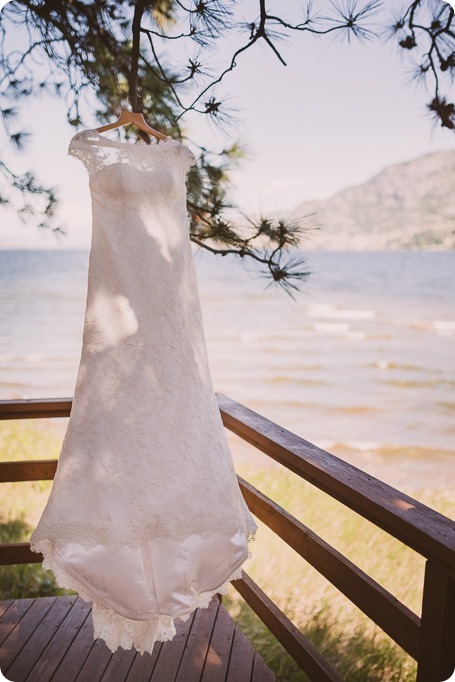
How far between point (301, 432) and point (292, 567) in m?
5.33

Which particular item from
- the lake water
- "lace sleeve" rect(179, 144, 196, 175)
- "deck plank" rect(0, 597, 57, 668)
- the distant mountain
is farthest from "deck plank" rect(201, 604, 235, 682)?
the distant mountain

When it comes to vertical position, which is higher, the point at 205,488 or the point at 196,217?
the point at 196,217

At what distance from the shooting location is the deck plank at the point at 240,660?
195cm

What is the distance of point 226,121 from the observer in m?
2.39

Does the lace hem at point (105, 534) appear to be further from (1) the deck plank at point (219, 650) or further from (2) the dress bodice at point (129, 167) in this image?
(2) the dress bodice at point (129, 167)

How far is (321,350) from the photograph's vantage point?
15.2 m

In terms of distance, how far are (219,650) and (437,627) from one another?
108 centimetres

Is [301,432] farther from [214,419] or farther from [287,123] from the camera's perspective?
[287,123]

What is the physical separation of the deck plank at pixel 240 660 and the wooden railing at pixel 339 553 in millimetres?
137

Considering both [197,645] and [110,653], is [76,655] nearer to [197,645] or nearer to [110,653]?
[110,653]

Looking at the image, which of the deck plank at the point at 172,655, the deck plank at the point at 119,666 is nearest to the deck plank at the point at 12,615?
the deck plank at the point at 119,666

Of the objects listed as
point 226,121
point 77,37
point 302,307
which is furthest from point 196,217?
point 302,307

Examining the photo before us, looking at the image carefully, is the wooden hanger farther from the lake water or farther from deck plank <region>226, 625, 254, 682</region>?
deck plank <region>226, 625, 254, 682</region>

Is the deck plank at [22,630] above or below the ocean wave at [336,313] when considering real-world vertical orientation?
above
